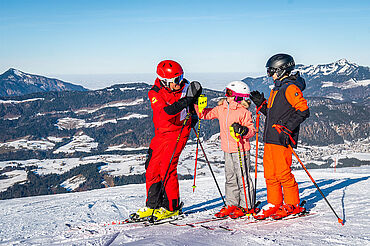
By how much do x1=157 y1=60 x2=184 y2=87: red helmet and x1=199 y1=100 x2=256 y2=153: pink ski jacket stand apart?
31.7 inches

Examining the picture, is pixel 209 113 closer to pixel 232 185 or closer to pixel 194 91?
pixel 194 91

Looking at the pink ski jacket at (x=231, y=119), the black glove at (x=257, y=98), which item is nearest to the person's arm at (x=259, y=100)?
the black glove at (x=257, y=98)

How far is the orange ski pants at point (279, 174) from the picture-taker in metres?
5.22

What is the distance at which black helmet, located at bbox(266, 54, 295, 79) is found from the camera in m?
5.32

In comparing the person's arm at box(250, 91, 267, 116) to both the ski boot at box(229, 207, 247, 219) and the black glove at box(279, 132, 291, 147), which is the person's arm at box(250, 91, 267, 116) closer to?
the black glove at box(279, 132, 291, 147)

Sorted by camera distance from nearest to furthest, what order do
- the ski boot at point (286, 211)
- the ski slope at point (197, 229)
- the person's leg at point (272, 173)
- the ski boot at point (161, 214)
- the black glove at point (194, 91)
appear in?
the ski slope at point (197, 229) < the ski boot at point (286, 211) < the person's leg at point (272, 173) < the black glove at point (194, 91) < the ski boot at point (161, 214)

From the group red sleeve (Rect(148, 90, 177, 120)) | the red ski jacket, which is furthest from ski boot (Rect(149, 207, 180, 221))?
red sleeve (Rect(148, 90, 177, 120))

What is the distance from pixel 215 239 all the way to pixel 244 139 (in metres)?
1.99

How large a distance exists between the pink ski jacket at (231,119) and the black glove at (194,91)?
1.51ft

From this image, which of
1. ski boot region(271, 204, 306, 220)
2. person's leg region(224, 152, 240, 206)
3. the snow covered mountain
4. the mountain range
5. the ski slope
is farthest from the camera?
the mountain range

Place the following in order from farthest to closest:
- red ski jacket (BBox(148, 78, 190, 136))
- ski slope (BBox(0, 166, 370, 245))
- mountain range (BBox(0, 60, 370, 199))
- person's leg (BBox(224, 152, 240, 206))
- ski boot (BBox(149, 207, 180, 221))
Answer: mountain range (BBox(0, 60, 370, 199))
ski boot (BBox(149, 207, 180, 221))
person's leg (BBox(224, 152, 240, 206))
red ski jacket (BBox(148, 78, 190, 136))
ski slope (BBox(0, 166, 370, 245))

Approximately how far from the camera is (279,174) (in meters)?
5.25

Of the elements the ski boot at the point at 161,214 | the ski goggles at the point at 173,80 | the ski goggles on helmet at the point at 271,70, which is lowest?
the ski boot at the point at 161,214

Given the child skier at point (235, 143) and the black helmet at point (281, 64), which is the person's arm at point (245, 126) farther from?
the black helmet at point (281, 64)
